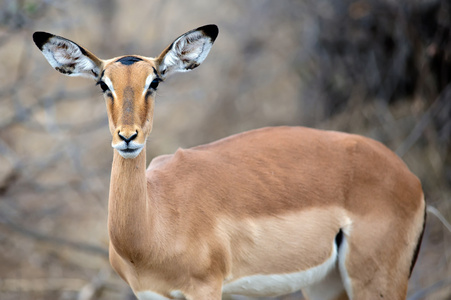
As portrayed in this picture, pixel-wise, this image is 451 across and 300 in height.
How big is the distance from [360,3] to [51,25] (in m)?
4.42

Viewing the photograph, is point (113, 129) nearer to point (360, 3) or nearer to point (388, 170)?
point (388, 170)

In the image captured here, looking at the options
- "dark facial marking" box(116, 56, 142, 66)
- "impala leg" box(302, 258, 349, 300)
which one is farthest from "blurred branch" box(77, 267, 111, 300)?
"dark facial marking" box(116, 56, 142, 66)

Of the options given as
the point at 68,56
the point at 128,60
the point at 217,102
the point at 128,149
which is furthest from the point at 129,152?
the point at 217,102

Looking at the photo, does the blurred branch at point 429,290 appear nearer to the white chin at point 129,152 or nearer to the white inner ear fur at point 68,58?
the white chin at point 129,152

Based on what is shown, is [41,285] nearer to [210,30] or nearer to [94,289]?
[94,289]

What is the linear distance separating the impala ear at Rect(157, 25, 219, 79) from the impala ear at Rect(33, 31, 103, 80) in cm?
42

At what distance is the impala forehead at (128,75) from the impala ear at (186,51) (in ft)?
0.72

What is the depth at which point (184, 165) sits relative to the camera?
455 centimetres

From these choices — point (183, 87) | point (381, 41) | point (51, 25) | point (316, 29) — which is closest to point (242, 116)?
point (183, 87)

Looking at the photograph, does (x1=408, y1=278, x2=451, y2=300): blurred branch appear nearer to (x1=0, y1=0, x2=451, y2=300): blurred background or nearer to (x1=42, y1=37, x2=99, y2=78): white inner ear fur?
(x1=0, y1=0, x2=451, y2=300): blurred background

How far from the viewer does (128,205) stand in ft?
12.8

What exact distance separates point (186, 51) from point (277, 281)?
5.86 feet

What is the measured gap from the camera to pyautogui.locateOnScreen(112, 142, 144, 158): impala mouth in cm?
355

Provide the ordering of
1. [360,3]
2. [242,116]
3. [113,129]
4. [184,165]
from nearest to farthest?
[113,129]
[184,165]
[360,3]
[242,116]
